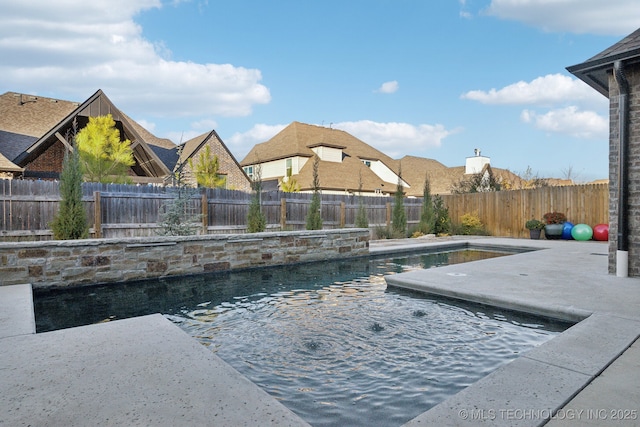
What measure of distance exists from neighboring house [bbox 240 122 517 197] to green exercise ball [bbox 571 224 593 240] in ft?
41.3

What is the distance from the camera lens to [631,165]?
606 centimetres

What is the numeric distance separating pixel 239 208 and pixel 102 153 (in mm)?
6453

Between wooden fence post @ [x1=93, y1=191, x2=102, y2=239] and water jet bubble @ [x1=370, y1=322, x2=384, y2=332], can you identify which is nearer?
water jet bubble @ [x1=370, y1=322, x2=384, y2=332]

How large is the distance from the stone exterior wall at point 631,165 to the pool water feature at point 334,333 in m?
3.15

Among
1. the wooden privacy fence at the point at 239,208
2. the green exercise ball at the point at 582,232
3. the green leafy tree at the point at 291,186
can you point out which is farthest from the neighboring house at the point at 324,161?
the green exercise ball at the point at 582,232

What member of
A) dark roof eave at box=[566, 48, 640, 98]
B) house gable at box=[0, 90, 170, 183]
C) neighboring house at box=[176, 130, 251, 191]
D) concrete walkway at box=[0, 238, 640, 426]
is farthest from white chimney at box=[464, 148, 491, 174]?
concrete walkway at box=[0, 238, 640, 426]

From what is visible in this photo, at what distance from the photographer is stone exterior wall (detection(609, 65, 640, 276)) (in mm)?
6016

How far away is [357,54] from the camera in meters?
16.7

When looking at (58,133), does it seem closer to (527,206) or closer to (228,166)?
(228,166)

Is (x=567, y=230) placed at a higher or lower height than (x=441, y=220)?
lower

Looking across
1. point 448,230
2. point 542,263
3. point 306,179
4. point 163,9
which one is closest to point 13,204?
point 163,9

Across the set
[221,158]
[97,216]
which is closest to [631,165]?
[97,216]

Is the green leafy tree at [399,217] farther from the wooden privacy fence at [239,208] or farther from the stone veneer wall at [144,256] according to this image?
the stone veneer wall at [144,256]

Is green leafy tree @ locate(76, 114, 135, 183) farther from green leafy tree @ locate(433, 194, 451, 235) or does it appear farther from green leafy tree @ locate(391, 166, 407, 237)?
green leafy tree @ locate(433, 194, 451, 235)
